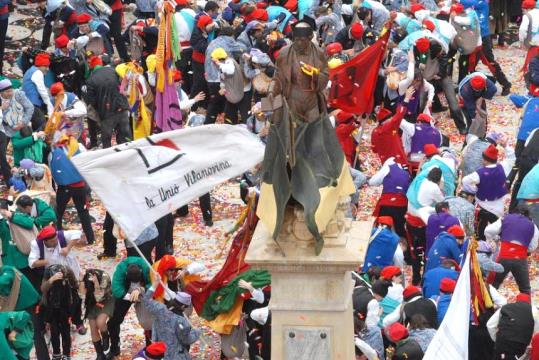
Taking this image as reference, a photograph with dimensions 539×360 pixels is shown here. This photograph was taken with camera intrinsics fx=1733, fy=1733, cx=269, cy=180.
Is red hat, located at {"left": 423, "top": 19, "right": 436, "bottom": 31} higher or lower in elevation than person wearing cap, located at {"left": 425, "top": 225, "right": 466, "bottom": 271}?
lower

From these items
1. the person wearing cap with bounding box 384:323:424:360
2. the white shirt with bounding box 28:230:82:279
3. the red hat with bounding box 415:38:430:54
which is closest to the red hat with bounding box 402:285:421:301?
the person wearing cap with bounding box 384:323:424:360

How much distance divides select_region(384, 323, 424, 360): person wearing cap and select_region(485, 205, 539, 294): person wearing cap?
312 cm

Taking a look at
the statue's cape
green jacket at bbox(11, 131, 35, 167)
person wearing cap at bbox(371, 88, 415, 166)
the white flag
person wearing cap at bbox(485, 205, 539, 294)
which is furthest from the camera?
green jacket at bbox(11, 131, 35, 167)

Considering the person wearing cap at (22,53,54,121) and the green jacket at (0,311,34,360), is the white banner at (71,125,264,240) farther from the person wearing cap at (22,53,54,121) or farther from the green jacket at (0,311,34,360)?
the person wearing cap at (22,53,54,121)

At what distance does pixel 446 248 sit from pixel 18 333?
5.39 meters

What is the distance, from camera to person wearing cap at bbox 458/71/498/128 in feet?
87.6

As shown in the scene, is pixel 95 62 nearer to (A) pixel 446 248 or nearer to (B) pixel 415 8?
(B) pixel 415 8

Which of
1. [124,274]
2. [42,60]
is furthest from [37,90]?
[124,274]

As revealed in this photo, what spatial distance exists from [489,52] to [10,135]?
9.47 m

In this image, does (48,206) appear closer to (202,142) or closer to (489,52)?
(202,142)

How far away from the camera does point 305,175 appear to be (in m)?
15.4

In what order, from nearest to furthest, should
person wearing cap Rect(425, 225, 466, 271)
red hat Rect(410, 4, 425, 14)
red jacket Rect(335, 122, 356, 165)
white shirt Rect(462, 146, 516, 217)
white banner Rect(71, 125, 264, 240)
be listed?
white banner Rect(71, 125, 264, 240) < person wearing cap Rect(425, 225, 466, 271) < white shirt Rect(462, 146, 516, 217) < red jacket Rect(335, 122, 356, 165) < red hat Rect(410, 4, 425, 14)

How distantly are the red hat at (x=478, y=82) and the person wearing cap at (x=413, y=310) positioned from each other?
7273 mm

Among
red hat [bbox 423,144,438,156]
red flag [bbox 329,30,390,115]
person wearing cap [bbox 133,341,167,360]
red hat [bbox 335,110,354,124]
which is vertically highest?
red flag [bbox 329,30,390,115]
